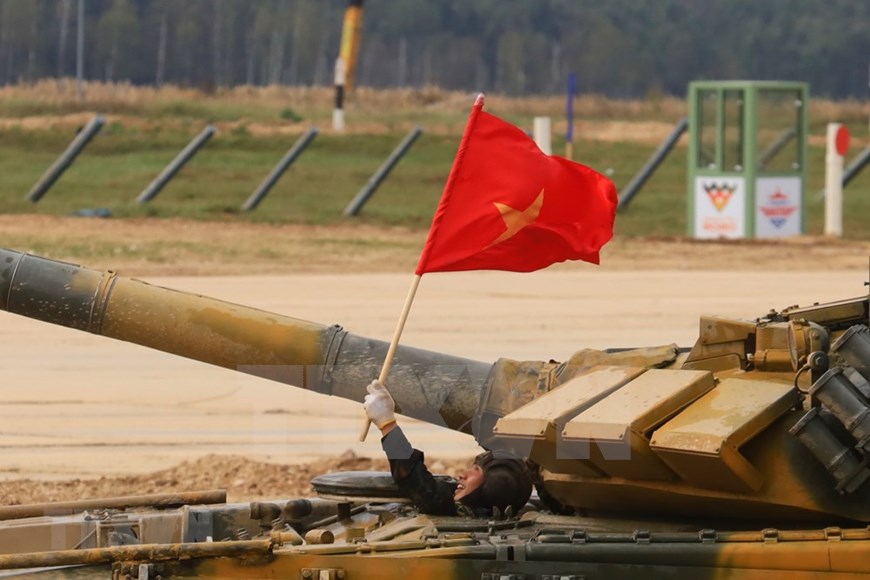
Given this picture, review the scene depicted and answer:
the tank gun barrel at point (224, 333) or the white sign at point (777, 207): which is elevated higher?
the white sign at point (777, 207)

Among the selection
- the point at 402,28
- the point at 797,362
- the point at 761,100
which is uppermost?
the point at 402,28

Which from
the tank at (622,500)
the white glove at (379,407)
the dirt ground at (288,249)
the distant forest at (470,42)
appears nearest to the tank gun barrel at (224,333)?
the tank at (622,500)

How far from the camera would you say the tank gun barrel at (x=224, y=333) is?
9078 mm

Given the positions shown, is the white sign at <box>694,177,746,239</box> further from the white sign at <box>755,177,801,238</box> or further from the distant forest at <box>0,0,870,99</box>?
the distant forest at <box>0,0,870,99</box>

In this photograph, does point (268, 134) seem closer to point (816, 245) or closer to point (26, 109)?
point (26, 109)

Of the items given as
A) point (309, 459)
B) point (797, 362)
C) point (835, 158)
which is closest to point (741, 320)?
point (797, 362)

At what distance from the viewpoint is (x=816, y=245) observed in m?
25.6

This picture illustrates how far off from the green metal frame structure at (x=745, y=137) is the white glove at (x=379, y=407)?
1894cm

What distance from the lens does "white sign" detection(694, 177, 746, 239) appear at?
26.4 metres

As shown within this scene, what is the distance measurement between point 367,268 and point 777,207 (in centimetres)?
663

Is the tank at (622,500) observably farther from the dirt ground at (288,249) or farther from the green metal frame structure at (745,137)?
the green metal frame structure at (745,137)

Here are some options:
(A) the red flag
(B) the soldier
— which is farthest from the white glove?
(A) the red flag

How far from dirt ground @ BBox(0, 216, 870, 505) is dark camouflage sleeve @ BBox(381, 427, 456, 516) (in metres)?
4.93

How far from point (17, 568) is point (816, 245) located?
19.3m
